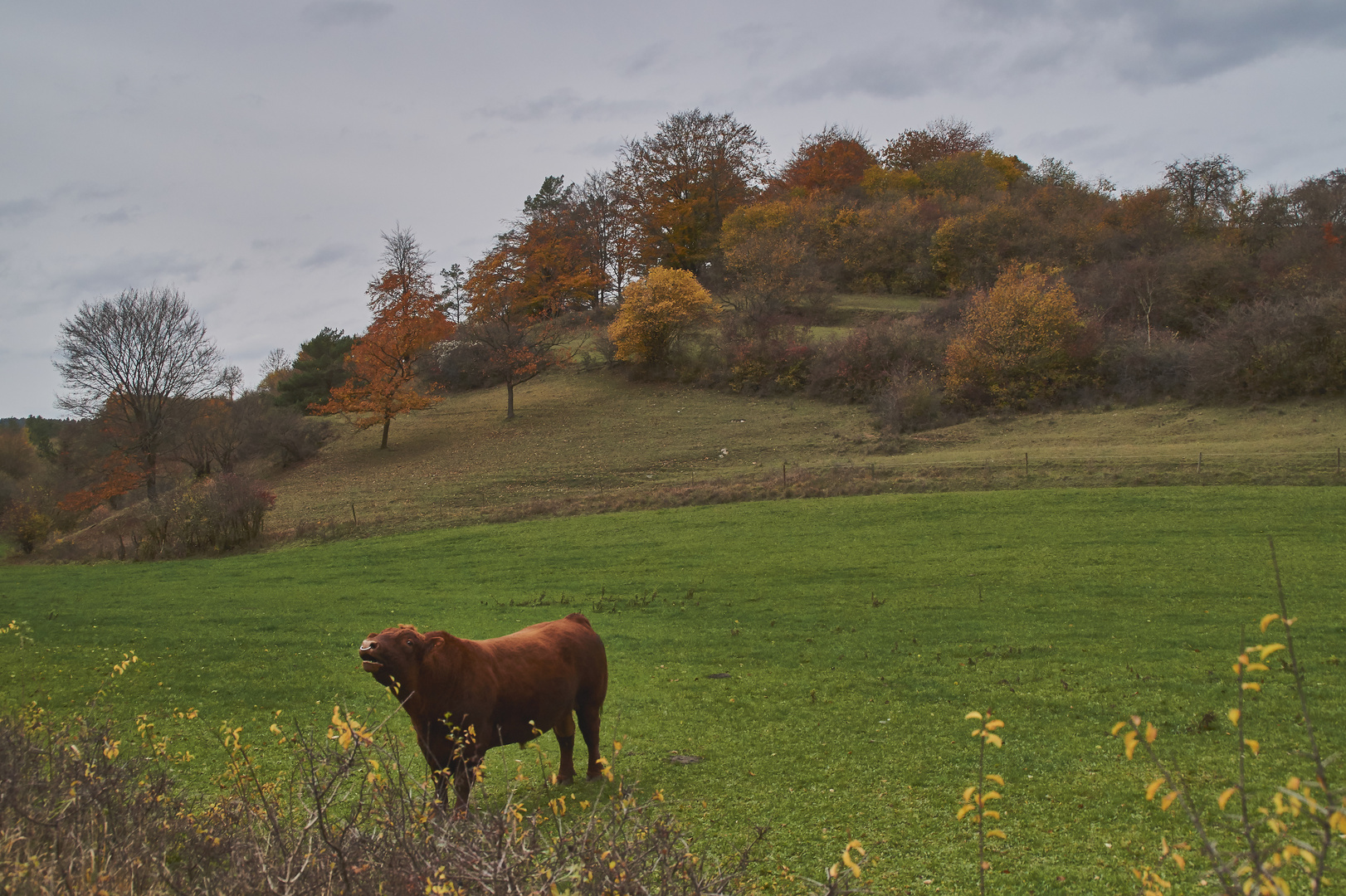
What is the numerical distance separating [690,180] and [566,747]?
7833 cm

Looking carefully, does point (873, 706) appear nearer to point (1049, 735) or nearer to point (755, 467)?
point (1049, 735)

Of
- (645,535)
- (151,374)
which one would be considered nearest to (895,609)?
(645,535)

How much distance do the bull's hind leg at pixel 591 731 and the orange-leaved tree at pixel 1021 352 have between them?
4279 cm

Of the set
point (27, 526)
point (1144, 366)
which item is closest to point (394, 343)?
point (27, 526)

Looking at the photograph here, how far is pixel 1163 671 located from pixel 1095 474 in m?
19.5

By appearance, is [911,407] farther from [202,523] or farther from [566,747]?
[566,747]

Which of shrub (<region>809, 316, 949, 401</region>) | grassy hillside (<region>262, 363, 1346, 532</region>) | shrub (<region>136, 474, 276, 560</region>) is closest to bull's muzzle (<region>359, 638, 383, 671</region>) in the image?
grassy hillside (<region>262, 363, 1346, 532</region>)

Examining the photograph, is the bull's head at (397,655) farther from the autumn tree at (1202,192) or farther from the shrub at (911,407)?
the autumn tree at (1202,192)

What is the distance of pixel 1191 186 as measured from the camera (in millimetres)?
72438

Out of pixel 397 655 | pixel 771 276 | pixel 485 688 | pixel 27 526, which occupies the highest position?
pixel 771 276

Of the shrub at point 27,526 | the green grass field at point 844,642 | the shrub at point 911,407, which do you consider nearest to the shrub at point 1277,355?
the shrub at point 911,407

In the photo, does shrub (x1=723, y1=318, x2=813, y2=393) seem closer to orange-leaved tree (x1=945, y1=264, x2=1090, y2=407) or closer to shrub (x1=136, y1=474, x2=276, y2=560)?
orange-leaved tree (x1=945, y1=264, x2=1090, y2=407)

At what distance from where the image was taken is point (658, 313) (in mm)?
59844

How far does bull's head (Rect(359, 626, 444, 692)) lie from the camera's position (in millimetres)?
6750
